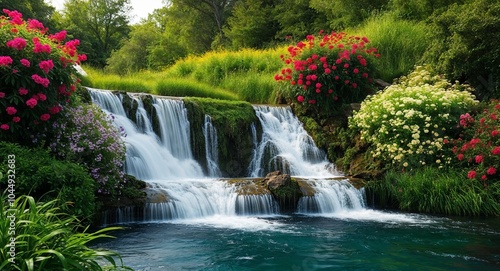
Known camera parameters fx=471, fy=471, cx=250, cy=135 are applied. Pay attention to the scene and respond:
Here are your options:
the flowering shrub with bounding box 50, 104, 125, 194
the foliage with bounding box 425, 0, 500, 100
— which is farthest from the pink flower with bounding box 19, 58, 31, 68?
the foliage with bounding box 425, 0, 500, 100

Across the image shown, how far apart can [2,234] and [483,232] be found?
23.6 feet

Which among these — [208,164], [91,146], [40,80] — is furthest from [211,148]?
[40,80]

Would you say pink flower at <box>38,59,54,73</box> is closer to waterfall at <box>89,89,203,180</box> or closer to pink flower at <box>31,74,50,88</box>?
pink flower at <box>31,74,50,88</box>

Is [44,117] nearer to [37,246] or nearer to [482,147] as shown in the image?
[37,246]

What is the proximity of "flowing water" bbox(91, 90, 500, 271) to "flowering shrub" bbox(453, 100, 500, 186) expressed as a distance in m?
1.50

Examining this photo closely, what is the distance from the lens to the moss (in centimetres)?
1181

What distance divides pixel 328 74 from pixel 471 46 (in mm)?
3710

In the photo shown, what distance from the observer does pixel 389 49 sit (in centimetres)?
1579

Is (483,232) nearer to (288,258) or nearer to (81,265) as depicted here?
(288,258)

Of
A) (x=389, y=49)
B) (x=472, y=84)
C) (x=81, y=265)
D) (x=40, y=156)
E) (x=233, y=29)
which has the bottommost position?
(x=81, y=265)

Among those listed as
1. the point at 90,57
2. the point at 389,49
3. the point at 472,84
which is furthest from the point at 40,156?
the point at 90,57

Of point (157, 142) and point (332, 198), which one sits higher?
point (157, 142)

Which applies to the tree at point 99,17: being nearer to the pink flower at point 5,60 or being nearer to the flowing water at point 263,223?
the flowing water at point 263,223

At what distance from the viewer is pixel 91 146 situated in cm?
789
